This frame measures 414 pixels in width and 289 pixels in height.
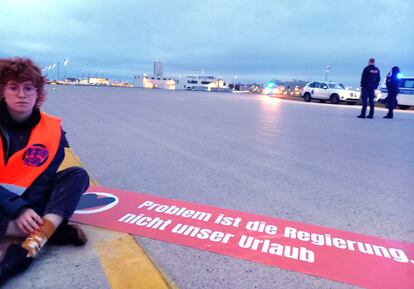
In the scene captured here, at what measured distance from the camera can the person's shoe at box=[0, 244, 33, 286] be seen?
191 centimetres

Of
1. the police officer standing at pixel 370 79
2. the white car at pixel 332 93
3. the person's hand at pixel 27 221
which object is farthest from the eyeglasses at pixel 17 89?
the white car at pixel 332 93

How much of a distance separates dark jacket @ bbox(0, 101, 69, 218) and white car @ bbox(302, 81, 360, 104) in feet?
90.2

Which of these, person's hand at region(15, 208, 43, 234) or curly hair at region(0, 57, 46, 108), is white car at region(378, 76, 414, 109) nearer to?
curly hair at region(0, 57, 46, 108)

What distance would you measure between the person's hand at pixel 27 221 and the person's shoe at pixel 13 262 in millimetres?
139

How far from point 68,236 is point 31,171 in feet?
1.62

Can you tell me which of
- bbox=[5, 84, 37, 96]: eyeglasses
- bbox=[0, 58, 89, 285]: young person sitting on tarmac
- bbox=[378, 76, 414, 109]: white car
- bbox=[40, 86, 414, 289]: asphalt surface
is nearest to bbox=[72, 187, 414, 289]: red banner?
bbox=[40, 86, 414, 289]: asphalt surface

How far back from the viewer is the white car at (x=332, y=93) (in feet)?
89.7

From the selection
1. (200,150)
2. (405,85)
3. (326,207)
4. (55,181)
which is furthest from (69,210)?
(405,85)

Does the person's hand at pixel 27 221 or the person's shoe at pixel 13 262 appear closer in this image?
the person's shoe at pixel 13 262

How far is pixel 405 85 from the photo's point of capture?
2462 centimetres

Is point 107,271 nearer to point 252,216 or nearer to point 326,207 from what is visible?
point 252,216

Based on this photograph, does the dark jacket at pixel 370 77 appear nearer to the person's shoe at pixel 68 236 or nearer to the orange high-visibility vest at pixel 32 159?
the orange high-visibility vest at pixel 32 159

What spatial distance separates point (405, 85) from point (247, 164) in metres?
24.0

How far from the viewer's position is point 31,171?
2.38 m
